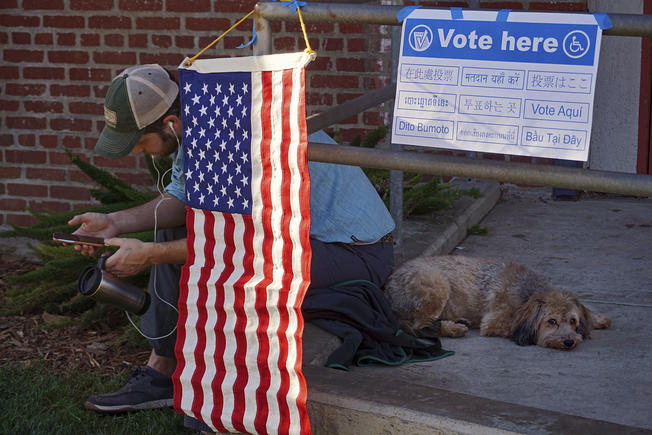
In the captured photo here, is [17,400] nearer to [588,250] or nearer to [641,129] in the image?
[588,250]

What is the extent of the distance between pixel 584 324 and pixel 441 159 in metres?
1.57

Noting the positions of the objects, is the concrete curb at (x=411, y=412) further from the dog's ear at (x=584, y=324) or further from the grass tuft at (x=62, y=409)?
the dog's ear at (x=584, y=324)

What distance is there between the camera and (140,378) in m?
3.84

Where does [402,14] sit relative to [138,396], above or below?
above

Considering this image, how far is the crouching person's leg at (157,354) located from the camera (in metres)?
3.73

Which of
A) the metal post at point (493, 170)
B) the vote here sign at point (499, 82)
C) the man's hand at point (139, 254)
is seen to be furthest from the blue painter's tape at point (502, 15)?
the man's hand at point (139, 254)

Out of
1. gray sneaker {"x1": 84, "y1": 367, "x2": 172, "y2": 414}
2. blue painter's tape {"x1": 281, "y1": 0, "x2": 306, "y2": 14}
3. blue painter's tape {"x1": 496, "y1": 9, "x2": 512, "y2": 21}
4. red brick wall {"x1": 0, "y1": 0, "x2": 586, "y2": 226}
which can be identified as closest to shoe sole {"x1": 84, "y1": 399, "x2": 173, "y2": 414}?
gray sneaker {"x1": 84, "y1": 367, "x2": 172, "y2": 414}

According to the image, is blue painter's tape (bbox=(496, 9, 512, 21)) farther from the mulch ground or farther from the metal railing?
the mulch ground

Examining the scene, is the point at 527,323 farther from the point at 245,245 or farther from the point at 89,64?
the point at 89,64

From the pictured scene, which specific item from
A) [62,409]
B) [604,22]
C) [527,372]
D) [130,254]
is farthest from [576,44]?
[62,409]

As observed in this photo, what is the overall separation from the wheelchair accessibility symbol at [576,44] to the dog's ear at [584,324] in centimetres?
167

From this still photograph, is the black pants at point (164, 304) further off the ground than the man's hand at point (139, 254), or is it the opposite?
the man's hand at point (139, 254)

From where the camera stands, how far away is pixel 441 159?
106 inches

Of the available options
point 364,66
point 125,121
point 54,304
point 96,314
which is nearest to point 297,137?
point 125,121
